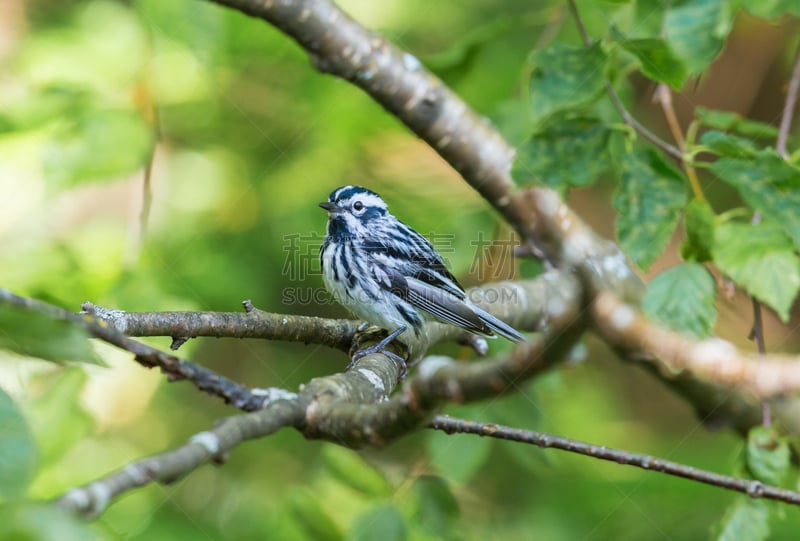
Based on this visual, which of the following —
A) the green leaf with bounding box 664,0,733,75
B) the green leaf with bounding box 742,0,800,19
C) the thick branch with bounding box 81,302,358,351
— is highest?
the green leaf with bounding box 742,0,800,19

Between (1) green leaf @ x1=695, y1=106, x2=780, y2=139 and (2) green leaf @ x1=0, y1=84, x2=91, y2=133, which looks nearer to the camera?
(1) green leaf @ x1=695, y1=106, x2=780, y2=139

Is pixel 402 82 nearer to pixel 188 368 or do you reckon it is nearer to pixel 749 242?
pixel 749 242

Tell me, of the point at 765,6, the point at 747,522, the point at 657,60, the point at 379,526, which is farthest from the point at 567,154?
the point at 379,526

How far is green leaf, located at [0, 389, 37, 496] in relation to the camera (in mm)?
1140

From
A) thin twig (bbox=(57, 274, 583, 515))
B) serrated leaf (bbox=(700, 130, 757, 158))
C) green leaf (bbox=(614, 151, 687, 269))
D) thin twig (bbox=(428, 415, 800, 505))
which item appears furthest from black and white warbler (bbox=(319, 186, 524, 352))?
thin twig (bbox=(57, 274, 583, 515))

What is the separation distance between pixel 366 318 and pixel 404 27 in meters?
1.73

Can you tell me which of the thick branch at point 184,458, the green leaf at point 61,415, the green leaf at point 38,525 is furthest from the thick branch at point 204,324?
the green leaf at point 38,525

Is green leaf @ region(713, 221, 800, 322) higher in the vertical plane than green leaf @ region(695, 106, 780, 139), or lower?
lower

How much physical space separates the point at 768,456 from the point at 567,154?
1152 millimetres

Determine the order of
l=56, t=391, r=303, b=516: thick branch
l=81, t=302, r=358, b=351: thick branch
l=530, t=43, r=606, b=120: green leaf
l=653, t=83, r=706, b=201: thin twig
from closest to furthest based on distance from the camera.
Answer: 1. l=56, t=391, r=303, b=516: thick branch
2. l=81, t=302, r=358, b=351: thick branch
3. l=530, t=43, r=606, b=120: green leaf
4. l=653, t=83, r=706, b=201: thin twig

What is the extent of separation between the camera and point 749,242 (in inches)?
96.0

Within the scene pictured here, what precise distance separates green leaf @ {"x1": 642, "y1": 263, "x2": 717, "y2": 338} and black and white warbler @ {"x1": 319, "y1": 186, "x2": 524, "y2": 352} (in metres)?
0.95

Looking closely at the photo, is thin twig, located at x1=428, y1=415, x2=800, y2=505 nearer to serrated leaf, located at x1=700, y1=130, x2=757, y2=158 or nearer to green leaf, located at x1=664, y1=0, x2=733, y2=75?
serrated leaf, located at x1=700, y1=130, x2=757, y2=158

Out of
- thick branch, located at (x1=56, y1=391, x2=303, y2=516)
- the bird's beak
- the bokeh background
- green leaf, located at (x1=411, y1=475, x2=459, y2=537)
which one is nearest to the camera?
thick branch, located at (x1=56, y1=391, x2=303, y2=516)
